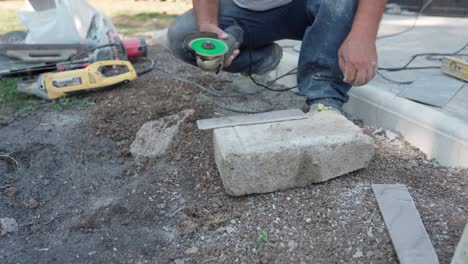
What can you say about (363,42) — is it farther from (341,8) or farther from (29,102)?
(29,102)

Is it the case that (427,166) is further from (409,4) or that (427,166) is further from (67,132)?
(409,4)

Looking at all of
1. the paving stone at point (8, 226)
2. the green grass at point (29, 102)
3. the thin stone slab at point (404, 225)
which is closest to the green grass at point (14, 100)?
the green grass at point (29, 102)

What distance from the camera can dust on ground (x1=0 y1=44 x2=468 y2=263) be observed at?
1.13 meters

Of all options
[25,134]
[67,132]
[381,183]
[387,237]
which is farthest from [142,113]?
[387,237]

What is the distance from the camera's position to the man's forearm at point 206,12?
6.17 ft

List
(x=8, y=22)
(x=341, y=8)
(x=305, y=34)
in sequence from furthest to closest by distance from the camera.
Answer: (x=8, y=22), (x=305, y=34), (x=341, y=8)

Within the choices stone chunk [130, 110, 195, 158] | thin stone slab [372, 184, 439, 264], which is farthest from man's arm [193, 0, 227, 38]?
thin stone slab [372, 184, 439, 264]

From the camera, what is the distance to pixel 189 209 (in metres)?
1.28

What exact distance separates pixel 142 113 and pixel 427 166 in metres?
1.33

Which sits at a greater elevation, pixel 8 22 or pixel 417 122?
pixel 417 122

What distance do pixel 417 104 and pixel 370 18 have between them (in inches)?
20.3

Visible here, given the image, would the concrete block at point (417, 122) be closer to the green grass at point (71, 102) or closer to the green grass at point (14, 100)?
the green grass at point (71, 102)

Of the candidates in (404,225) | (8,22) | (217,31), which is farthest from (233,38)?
(8,22)

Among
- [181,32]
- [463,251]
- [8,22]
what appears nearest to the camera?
[463,251]
